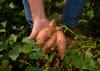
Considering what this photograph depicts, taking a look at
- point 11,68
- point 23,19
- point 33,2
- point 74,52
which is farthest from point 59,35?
point 23,19

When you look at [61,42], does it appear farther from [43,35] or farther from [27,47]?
[27,47]

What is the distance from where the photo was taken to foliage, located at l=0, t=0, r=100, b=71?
1.71 meters

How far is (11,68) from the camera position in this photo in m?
1.94

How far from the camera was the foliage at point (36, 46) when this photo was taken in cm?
171

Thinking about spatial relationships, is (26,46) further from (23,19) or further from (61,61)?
(23,19)

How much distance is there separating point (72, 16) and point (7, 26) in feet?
1.50

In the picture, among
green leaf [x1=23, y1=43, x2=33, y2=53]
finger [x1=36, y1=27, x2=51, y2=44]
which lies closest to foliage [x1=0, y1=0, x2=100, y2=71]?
green leaf [x1=23, y1=43, x2=33, y2=53]

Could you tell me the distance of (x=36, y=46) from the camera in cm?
159

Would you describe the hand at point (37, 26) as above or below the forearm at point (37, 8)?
below

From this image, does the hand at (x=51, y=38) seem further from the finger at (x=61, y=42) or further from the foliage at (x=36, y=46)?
the foliage at (x=36, y=46)

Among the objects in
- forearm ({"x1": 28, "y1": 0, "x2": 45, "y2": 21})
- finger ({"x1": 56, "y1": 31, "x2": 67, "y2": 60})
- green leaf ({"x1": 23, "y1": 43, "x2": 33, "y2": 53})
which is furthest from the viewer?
green leaf ({"x1": 23, "y1": 43, "x2": 33, "y2": 53})

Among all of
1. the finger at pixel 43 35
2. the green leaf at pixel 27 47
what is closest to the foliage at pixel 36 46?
the green leaf at pixel 27 47

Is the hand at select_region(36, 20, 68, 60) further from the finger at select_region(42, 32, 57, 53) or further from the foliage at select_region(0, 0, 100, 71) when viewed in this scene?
the foliage at select_region(0, 0, 100, 71)

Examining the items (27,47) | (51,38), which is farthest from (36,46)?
(51,38)
